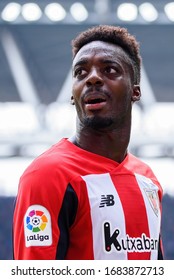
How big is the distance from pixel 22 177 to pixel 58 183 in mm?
96

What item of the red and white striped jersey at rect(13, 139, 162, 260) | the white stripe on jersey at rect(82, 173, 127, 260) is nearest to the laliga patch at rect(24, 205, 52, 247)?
the red and white striped jersey at rect(13, 139, 162, 260)

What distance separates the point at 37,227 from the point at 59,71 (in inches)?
631

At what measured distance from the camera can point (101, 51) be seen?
1.96m

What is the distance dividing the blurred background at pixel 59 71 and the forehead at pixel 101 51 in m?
12.8

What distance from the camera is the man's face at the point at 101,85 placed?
1.91 meters

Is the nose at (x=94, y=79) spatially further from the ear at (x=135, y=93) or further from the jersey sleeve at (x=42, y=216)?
the jersey sleeve at (x=42, y=216)

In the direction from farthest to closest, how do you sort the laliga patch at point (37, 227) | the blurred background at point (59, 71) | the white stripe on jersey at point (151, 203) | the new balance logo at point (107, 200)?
the blurred background at point (59, 71) < the white stripe on jersey at point (151, 203) < the new balance logo at point (107, 200) < the laliga patch at point (37, 227)

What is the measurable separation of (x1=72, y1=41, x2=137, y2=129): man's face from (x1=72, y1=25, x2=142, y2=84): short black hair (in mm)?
35

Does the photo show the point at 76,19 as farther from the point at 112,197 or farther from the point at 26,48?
the point at 112,197

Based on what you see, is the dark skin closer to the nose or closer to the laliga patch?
the nose

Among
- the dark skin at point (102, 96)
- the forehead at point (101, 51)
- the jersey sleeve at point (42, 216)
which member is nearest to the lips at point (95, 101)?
the dark skin at point (102, 96)

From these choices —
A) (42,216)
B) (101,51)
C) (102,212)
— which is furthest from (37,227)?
(101,51)

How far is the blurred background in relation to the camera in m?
15.6

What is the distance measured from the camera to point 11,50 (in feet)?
54.9
